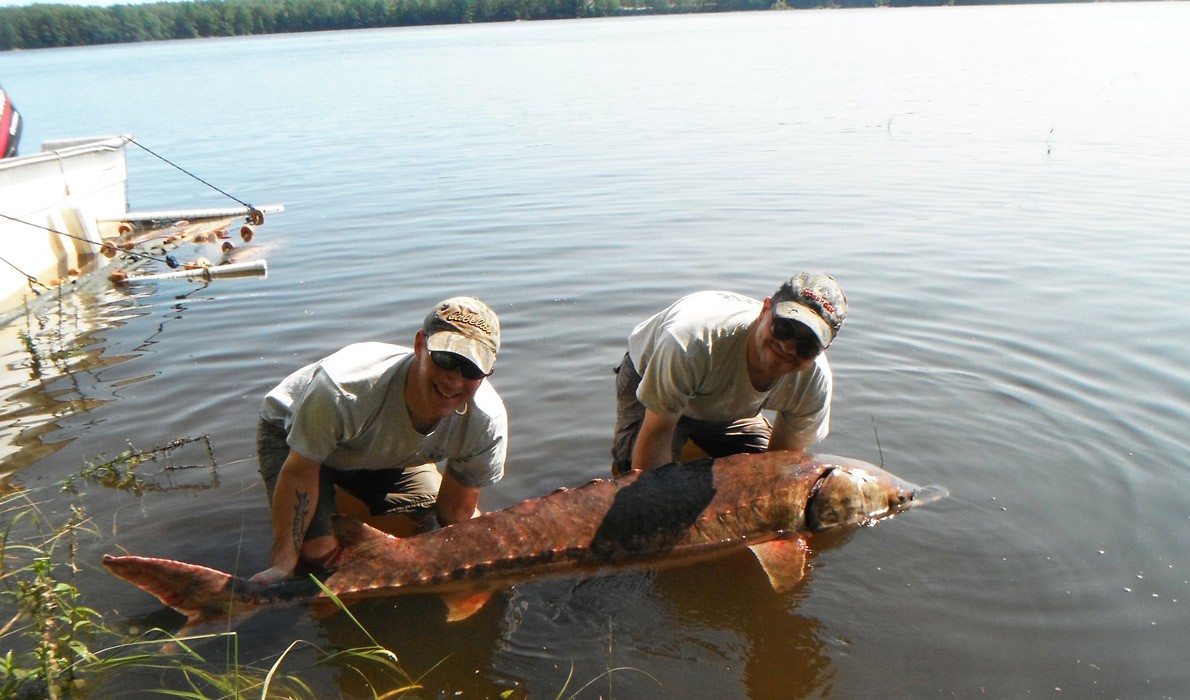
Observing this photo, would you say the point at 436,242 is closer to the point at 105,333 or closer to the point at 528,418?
the point at 105,333

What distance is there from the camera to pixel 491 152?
59.0ft

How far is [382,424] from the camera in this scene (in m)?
3.97

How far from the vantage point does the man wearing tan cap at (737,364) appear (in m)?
3.88

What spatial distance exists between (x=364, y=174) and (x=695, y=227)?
7.20m

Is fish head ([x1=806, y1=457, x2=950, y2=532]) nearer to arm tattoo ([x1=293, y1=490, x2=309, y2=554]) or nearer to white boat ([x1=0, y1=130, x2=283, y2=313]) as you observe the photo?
arm tattoo ([x1=293, y1=490, x2=309, y2=554])

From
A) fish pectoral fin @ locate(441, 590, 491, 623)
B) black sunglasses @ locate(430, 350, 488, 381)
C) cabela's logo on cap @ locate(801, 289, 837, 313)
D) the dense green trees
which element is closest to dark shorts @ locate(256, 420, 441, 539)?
fish pectoral fin @ locate(441, 590, 491, 623)

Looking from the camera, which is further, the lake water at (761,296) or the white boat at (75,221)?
the white boat at (75,221)

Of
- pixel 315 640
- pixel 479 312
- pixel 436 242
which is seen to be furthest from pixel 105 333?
pixel 479 312

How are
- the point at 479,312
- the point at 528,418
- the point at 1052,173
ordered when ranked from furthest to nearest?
the point at 1052,173 < the point at 528,418 < the point at 479,312

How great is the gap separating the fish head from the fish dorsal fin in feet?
7.16

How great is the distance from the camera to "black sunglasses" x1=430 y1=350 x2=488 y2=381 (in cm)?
344

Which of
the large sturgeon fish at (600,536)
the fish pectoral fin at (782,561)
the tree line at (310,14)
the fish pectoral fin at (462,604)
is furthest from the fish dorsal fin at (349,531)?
the tree line at (310,14)

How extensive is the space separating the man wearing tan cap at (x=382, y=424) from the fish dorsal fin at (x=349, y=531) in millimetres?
39

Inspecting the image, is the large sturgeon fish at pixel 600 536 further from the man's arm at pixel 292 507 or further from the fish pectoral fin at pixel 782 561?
the man's arm at pixel 292 507
